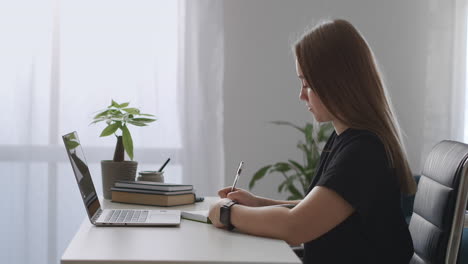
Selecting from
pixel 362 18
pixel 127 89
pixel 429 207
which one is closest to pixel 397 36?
pixel 362 18

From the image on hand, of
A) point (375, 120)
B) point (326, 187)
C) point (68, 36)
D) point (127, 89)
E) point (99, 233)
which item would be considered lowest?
point (99, 233)

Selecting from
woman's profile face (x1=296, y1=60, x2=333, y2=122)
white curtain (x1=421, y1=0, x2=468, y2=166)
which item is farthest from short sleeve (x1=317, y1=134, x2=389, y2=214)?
white curtain (x1=421, y1=0, x2=468, y2=166)

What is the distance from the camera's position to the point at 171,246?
1.35 m

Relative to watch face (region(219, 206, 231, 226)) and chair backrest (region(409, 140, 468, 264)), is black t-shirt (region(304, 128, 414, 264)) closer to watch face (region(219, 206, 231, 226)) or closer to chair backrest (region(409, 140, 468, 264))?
chair backrest (region(409, 140, 468, 264))

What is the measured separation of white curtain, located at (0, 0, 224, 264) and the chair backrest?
2.10 metres

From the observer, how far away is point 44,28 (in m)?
3.60

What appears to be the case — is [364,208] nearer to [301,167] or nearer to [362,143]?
[362,143]

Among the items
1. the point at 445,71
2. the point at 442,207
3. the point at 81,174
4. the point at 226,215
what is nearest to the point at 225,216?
the point at 226,215

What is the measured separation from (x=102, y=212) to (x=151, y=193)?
25 cm

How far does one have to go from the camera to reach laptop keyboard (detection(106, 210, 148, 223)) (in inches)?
64.1

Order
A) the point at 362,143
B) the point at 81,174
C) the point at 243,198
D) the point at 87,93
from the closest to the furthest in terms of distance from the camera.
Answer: the point at 362,143
the point at 81,174
the point at 243,198
the point at 87,93

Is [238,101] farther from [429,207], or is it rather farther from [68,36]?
[429,207]

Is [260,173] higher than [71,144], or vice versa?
[71,144]

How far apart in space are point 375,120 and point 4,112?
268 centimetres
